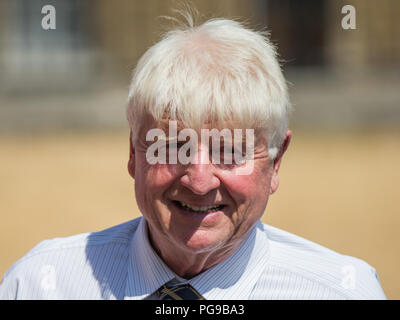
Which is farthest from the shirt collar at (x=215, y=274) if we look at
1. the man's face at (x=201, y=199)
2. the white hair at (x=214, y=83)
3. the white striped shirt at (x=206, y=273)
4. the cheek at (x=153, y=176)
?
the white hair at (x=214, y=83)

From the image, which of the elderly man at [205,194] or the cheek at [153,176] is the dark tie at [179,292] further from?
the cheek at [153,176]

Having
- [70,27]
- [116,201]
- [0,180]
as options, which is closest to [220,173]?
[116,201]

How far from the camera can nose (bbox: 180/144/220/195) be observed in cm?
179

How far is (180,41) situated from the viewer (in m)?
1.93

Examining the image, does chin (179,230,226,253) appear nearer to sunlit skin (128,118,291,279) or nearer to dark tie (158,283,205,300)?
sunlit skin (128,118,291,279)

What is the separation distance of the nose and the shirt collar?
0.30 m

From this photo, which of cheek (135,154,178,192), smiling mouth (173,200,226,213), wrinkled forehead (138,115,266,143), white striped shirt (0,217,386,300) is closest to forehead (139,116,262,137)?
wrinkled forehead (138,115,266,143)

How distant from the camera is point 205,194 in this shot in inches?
72.1

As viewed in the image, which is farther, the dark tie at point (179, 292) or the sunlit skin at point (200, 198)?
the dark tie at point (179, 292)

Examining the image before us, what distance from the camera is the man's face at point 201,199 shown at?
182 centimetres
